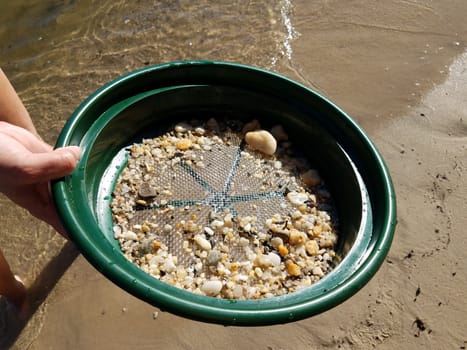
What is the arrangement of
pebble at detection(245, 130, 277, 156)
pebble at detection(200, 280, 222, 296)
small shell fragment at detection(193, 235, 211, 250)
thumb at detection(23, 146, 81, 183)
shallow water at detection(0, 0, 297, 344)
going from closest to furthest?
thumb at detection(23, 146, 81, 183)
pebble at detection(200, 280, 222, 296)
small shell fragment at detection(193, 235, 211, 250)
pebble at detection(245, 130, 277, 156)
shallow water at detection(0, 0, 297, 344)

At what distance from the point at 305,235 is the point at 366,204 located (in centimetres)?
29

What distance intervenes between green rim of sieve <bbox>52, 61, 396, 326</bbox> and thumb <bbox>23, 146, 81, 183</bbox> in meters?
0.06

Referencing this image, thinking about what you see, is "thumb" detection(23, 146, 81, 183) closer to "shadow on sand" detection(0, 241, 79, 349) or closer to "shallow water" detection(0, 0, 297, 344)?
"shadow on sand" detection(0, 241, 79, 349)

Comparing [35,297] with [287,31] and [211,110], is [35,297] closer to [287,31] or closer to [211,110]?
[211,110]

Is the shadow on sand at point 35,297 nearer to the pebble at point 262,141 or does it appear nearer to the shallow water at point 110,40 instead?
the shallow water at point 110,40

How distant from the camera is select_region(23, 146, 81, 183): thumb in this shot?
1.52 meters

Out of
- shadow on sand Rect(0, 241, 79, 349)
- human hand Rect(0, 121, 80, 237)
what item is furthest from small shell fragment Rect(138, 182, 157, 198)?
shadow on sand Rect(0, 241, 79, 349)

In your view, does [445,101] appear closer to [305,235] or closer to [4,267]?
[305,235]

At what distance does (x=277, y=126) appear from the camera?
2.20m

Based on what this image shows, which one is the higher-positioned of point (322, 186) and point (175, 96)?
point (175, 96)

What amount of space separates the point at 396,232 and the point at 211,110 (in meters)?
1.19

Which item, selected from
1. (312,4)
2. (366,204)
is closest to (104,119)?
(366,204)

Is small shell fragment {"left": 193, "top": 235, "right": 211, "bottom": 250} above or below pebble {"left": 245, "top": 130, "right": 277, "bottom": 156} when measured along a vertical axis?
below

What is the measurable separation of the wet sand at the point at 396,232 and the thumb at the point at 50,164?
3.25 ft
